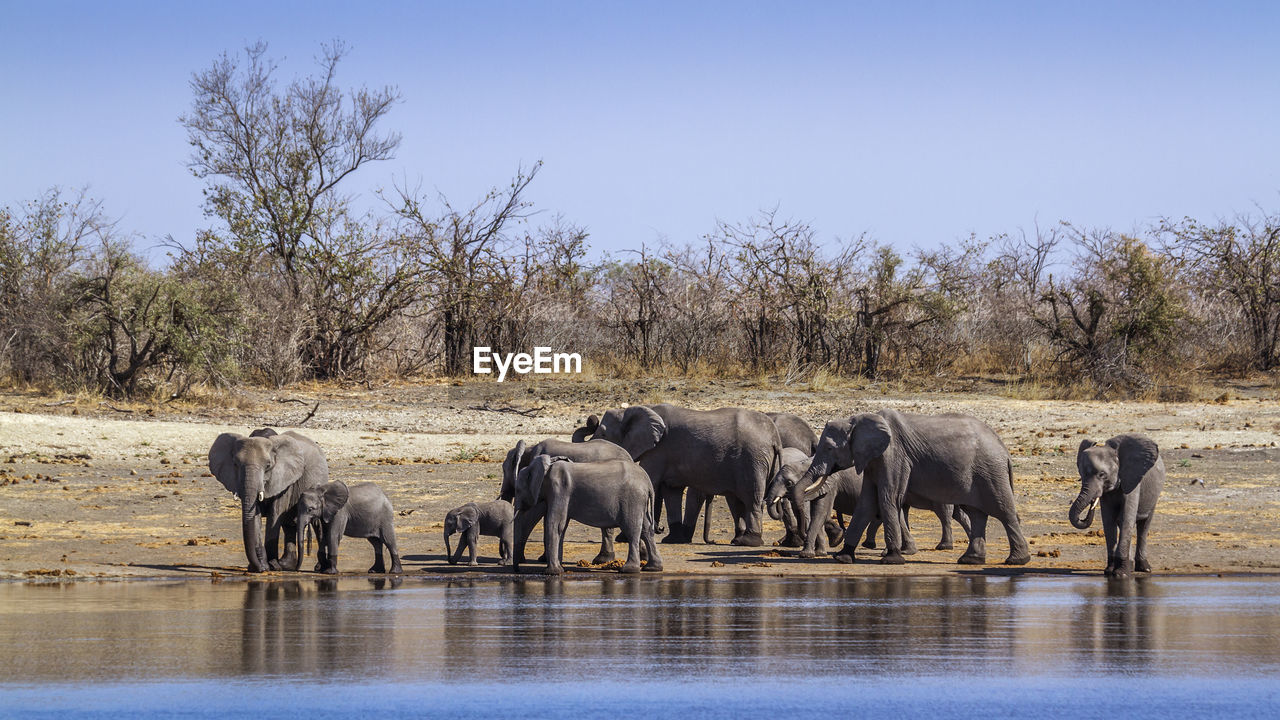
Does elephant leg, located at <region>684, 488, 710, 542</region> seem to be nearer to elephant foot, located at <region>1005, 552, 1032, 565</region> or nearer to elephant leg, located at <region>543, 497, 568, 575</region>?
elephant leg, located at <region>543, 497, 568, 575</region>

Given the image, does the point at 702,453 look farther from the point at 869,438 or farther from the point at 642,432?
the point at 869,438

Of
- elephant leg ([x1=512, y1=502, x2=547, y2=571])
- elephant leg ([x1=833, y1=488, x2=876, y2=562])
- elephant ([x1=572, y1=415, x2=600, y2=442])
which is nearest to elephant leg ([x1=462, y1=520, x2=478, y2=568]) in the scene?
elephant leg ([x1=512, y1=502, x2=547, y2=571])

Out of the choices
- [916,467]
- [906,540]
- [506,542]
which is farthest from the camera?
[906,540]

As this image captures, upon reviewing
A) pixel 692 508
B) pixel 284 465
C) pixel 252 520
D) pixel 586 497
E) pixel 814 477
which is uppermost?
pixel 284 465

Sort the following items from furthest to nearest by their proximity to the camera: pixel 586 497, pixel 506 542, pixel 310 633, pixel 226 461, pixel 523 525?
pixel 506 542, pixel 226 461, pixel 523 525, pixel 586 497, pixel 310 633

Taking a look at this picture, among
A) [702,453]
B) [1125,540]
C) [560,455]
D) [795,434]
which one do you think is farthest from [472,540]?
[1125,540]

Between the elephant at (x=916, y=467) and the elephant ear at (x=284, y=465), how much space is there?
5.16 meters

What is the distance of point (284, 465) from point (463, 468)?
7581mm

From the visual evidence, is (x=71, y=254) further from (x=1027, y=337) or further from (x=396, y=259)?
(x=1027, y=337)

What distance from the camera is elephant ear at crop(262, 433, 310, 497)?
48.9ft

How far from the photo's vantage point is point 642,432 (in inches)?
698

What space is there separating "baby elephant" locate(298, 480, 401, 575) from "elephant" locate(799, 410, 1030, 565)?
4434 millimetres

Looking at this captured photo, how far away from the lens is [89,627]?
10.3 metres

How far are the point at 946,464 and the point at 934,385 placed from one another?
18262 millimetres
